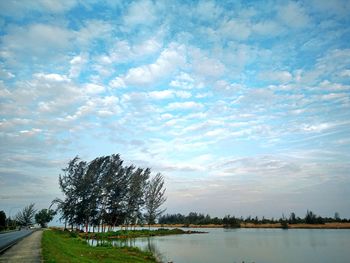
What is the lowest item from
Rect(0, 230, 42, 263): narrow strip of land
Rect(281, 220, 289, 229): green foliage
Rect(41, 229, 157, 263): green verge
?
Rect(281, 220, 289, 229): green foliage

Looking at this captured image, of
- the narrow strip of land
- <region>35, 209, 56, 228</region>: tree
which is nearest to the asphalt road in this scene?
the narrow strip of land

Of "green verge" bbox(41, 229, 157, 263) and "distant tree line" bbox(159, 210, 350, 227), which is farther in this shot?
"distant tree line" bbox(159, 210, 350, 227)

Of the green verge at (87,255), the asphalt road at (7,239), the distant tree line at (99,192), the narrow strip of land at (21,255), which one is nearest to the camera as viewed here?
the narrow strip of land at (21,255)

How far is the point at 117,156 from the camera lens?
223 feet

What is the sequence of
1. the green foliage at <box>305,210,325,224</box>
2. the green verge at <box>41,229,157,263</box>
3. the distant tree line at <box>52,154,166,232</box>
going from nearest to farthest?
the green verge at <box>41,229,157,263</box>
the distant tree line at <box>52,154,166,232</box>
the green foliage at <box>305,210,325,224</box>

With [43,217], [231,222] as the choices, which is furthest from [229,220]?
[43,217]

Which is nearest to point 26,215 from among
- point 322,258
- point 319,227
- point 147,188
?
point 147,188

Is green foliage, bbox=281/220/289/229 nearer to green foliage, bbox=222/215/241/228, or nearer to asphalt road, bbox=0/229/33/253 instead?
green foliage, bbox=222/215/241/228

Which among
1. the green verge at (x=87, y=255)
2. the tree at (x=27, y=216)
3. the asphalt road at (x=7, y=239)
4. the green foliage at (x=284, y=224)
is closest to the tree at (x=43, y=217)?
the tree at (x=27, y=216)

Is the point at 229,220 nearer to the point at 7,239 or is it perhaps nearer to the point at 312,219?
the point at 312,219

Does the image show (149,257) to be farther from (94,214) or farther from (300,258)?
(94,214)

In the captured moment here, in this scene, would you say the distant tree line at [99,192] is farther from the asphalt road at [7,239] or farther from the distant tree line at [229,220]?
the distant tree line at [229,220]

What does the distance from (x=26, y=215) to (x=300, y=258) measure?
155569 mm

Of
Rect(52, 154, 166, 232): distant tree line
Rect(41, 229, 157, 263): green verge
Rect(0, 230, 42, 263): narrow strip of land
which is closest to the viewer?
Rect(0, 230, 42, 263): narrow strip of land
